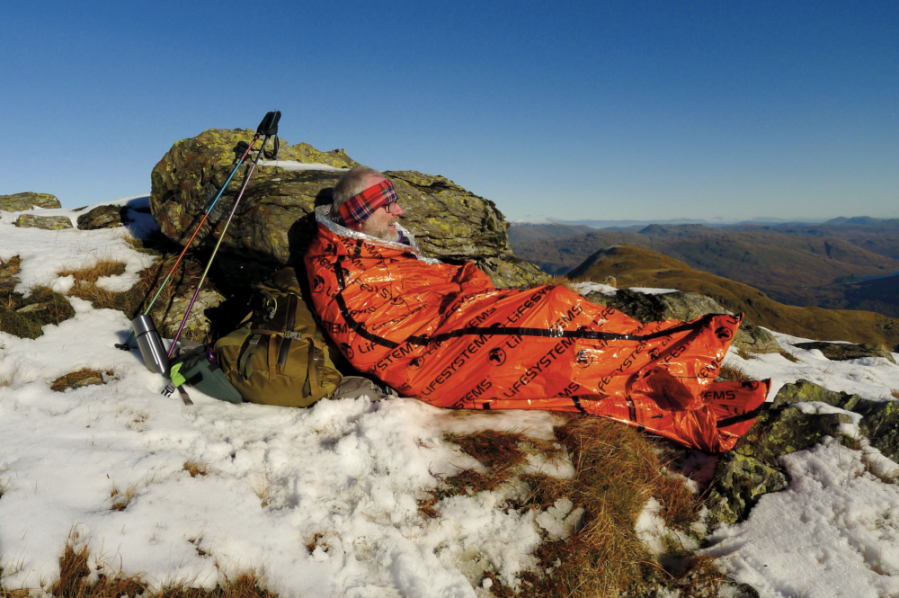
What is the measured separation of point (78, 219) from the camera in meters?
11.7

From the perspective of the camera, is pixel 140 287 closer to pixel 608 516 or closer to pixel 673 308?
pixel 608 516

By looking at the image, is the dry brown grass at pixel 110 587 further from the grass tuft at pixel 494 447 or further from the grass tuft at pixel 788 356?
the grass tuft at pixel 788 356

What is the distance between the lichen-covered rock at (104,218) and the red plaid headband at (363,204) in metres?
8.72

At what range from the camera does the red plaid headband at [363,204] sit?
237 inches

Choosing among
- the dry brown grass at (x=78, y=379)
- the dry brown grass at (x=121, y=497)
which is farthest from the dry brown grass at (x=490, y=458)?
the dry brown grass at (x=78, y=379)

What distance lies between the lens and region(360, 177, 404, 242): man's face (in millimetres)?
6129

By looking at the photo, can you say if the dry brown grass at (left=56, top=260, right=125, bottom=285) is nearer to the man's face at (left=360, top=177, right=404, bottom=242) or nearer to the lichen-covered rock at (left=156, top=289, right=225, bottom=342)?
the lichen-covered rock at (left=156, top=289, right=225, bottom=342)

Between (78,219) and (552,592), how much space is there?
15036mm

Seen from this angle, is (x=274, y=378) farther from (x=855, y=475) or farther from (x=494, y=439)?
(x=855, y=475)

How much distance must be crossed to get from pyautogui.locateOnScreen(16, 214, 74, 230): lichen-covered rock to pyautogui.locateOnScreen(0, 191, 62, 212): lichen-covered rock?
5318 mm

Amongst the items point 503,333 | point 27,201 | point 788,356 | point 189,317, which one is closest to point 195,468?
point 503,333

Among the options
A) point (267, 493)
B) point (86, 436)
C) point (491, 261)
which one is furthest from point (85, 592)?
point (491, 261)

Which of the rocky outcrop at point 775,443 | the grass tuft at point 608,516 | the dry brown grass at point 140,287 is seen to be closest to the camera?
the grass tuft at point 608,516

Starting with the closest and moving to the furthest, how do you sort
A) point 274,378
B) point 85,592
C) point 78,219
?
point 85,592 < point 274,378 < point 78,219
